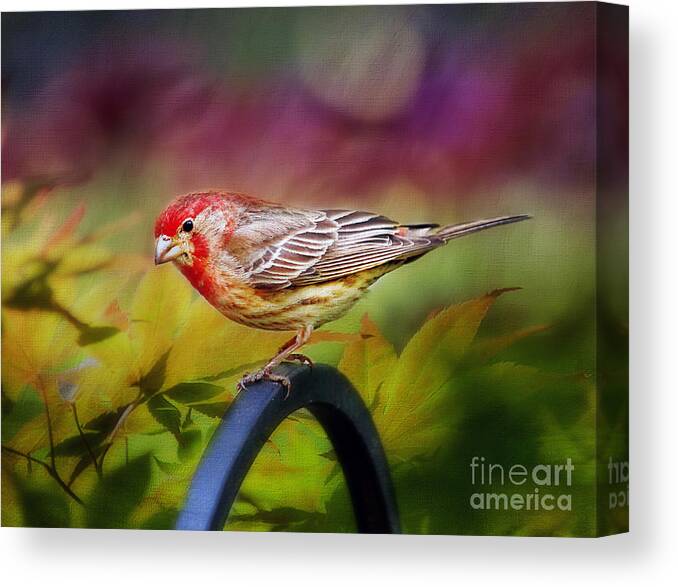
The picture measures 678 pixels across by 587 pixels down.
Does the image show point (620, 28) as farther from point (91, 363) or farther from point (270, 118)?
point (91, 363)

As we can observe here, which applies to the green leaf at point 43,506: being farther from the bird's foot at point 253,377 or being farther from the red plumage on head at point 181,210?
the red plumage on head at point 181,210

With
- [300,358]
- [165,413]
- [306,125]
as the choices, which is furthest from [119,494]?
[306,125]

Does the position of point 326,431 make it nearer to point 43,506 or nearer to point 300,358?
point 300,358

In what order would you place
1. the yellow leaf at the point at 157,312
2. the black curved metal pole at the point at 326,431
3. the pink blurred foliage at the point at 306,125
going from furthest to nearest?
the yellow leaf at the point at 157,312
the pink blurred foliage at the point at 306,125
the black curved metal pole at the point at 326,431

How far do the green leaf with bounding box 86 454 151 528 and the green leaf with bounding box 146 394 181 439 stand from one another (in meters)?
0.09

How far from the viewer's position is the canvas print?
329 centimetres

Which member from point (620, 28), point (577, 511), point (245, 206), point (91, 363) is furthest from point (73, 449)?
point (620, 28)

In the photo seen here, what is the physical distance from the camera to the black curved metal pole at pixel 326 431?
2572 mm

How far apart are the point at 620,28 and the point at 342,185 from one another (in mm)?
739

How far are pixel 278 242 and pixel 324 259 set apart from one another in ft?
0.38

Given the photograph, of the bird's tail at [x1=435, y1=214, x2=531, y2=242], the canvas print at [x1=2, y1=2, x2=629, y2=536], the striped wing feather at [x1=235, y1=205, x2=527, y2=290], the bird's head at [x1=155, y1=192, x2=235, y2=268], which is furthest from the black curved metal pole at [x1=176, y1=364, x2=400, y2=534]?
the bird's tail at [x1=435, y1=214, x2=531, y2=242]

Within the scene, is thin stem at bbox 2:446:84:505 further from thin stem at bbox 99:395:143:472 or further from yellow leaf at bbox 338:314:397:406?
yellow leaf at bbox 338:314:397:406

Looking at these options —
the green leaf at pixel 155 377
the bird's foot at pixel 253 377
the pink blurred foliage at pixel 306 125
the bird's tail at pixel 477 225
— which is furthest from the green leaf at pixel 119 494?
the bird's tail at pixel 477 225

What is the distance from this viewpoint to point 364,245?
3316mm
